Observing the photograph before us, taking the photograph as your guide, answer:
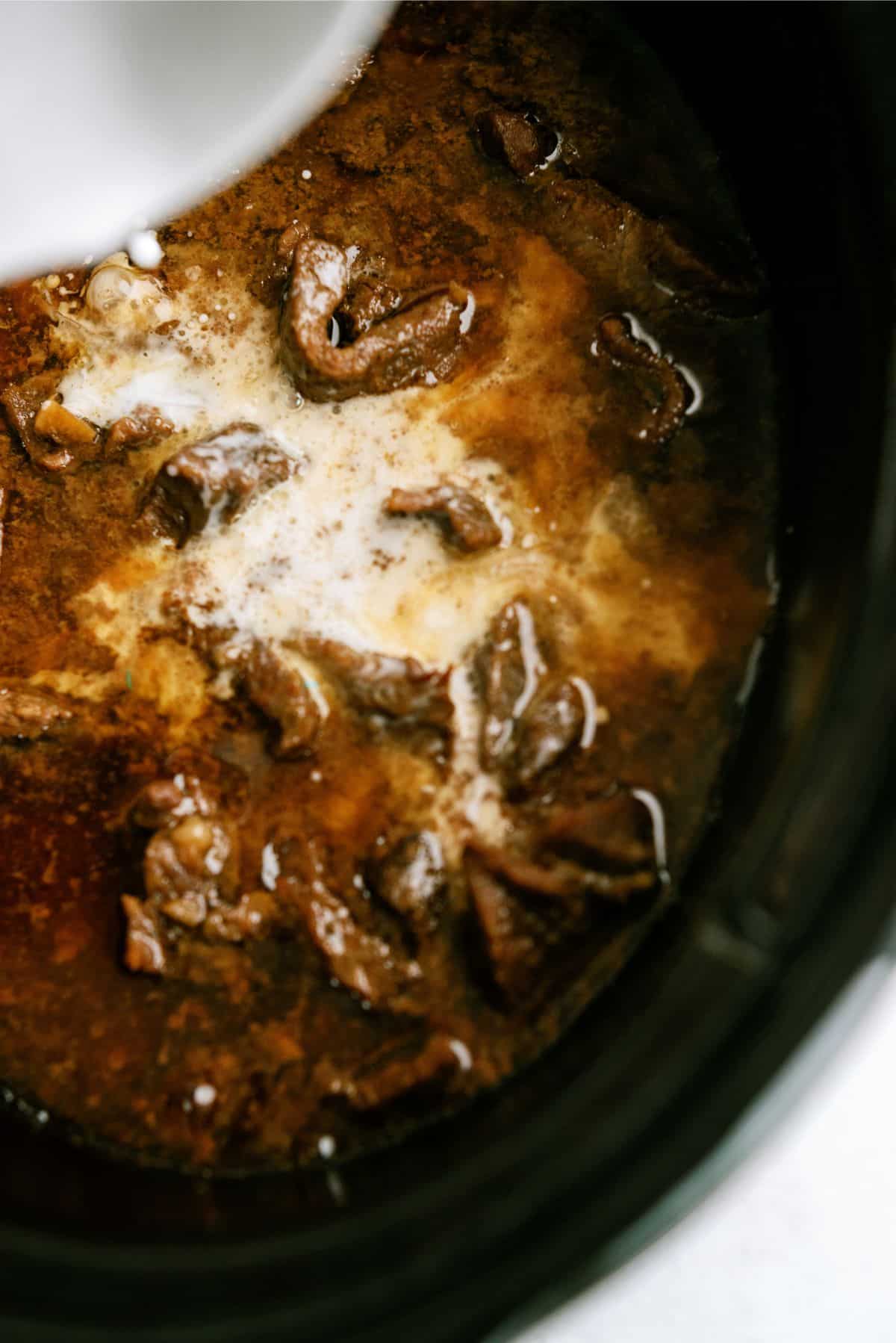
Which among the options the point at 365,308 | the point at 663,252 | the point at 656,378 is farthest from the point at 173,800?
the point at 663,252

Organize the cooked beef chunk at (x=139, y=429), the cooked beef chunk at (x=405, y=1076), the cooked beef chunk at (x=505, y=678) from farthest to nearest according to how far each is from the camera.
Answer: the cooked beef chunk at (x=139, y=429) < the cooked beef chunk at (x=505, y=678) < the cooked beef chunk at (x=405, y=1076)

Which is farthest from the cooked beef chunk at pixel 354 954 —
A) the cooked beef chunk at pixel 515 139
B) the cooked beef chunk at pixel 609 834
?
the cooked beef chunk at pixel 515 139

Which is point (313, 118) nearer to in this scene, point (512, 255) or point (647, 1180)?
point (512, 255)

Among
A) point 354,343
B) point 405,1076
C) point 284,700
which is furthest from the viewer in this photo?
point 354,343

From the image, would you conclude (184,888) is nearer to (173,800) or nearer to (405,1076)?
(173,800)

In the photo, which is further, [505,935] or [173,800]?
[173,800]

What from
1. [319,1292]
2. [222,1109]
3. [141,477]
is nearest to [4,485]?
[141,477]

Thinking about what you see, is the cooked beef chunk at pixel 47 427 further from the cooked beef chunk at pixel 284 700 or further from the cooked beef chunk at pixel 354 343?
the cooked beef chunk at pixel 284 700
